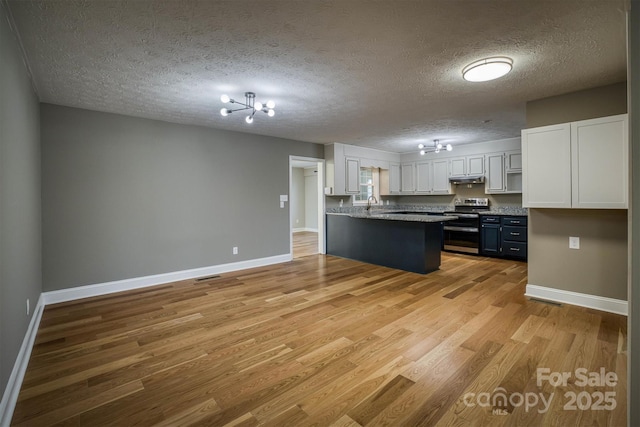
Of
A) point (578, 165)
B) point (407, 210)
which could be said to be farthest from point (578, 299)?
point (407, 210)

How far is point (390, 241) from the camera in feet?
17.1

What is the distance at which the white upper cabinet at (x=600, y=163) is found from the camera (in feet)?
9.57

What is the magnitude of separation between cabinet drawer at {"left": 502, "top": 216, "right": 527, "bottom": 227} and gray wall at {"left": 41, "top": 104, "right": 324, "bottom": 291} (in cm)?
446

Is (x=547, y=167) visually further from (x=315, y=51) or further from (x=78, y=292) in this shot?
(x=78, y=292)

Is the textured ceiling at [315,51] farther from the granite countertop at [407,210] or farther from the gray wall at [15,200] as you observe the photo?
the granite countertop at [407,210]

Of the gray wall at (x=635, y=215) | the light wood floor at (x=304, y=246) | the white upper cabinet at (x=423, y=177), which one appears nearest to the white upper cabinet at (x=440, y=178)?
the white upper cabinet at (x=423, y=177)

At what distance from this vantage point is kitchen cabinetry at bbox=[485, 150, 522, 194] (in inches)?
232

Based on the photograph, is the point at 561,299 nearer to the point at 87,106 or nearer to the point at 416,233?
the point at 416,233

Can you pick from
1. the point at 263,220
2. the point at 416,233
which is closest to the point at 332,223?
the point at 263,220

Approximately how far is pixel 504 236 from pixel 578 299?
2550 millimetres

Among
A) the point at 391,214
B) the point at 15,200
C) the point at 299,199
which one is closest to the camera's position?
the point at 15,200

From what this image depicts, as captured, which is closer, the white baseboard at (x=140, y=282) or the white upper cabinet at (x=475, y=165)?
the white baseboard at (x=140, y=282)

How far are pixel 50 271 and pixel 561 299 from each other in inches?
242

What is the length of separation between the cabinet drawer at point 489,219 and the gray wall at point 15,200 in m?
6.75
